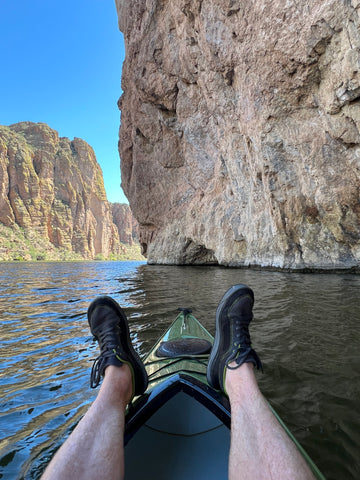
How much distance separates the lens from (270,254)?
1449 centimetres

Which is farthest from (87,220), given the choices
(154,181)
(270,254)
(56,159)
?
(270,254)

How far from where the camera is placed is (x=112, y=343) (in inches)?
69.4

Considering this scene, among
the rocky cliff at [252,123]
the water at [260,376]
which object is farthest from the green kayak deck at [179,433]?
the rocky cliff at [252,123]

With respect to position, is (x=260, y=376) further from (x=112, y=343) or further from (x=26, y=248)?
(x=26, y=248)

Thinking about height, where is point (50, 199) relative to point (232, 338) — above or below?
above

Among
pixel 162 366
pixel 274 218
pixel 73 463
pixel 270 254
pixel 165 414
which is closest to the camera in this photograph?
pixel 73 463

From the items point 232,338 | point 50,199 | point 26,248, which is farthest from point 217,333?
point 50,199

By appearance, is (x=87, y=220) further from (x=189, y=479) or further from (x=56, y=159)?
(x=189, y=479)

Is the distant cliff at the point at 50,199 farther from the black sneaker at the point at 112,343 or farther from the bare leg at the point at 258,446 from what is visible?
the bare leg at the point at 258,446

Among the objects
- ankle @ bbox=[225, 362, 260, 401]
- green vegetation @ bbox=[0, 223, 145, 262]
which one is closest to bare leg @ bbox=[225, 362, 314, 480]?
ankle @ bbox=[225, 362, 260, 401]

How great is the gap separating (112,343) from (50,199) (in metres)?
94.9

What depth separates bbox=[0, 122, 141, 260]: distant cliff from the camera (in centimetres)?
7319

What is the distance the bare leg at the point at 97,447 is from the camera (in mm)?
1050

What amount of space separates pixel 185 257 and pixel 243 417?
2400cm
